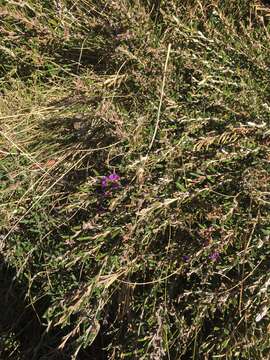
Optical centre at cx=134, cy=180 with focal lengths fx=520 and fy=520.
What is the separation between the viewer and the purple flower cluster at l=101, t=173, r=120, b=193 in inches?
73.6

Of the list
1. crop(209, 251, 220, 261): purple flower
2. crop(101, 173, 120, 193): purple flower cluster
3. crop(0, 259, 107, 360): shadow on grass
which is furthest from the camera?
crop(0, 259, 107, 360): shadow on grass

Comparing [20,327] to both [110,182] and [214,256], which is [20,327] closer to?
[110,182]

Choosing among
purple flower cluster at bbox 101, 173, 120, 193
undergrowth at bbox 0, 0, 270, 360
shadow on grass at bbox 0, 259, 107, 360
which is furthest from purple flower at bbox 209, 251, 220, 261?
shadow on grass at bbox 0, 259, 107, 360

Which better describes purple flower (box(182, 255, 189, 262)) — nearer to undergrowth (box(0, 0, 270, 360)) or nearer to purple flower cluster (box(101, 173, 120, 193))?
undergrowth (box(0, 0, 270, 360))

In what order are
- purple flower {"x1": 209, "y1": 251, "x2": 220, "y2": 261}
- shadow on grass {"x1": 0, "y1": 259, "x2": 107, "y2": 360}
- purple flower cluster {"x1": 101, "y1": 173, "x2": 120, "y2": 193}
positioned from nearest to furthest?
purple flower {"x1": 209, "y1": 251, "x2": 220, "y2": 261}
purple flower cluster {"x1": 101, "y1": 173, "x2": 120, "y2": 193}
shadow on grass {"x1": 0, "y1": 259, "x2": 107, "y2": 360}

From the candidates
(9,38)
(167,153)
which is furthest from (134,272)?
(9,38)

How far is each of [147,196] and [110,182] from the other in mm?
203

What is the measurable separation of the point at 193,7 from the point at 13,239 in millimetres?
1231

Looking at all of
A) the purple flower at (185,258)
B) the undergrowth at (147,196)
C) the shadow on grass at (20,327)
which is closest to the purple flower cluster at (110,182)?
the undergrowth at (147,196)

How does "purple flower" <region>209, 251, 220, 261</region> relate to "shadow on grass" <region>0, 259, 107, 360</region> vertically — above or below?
above

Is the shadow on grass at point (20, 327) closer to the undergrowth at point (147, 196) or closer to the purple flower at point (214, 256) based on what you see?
the undergrowth at point (147, 196)

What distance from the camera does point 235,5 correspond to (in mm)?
2246

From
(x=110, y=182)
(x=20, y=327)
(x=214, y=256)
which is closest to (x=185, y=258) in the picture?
(x=214, y=256)

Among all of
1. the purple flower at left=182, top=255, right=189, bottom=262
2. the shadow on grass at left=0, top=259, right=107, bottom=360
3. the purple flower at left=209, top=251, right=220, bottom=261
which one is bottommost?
the shadow on grass at left=0, top=259, right=107, bottom=360
